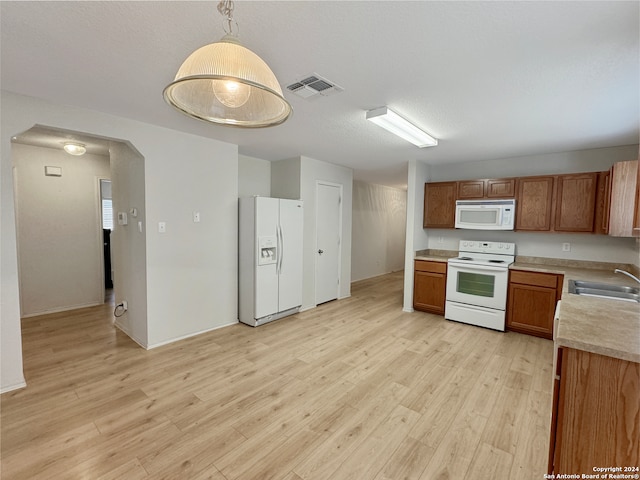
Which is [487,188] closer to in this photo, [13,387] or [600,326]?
[600,326]

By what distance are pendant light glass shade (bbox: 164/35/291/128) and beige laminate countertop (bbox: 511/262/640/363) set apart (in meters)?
1.70

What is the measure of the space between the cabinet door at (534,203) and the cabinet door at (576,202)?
0.31ft

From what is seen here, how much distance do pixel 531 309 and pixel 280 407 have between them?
3.42 metres

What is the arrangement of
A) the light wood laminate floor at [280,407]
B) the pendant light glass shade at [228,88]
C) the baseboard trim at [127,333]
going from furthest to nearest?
1. the baseboard trim at [127,333]
2. the light wood laminate floor at [280,407]
3. the pendant light glass shade at [228,88]

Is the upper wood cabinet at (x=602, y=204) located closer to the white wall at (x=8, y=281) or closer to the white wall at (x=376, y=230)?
the white wall at (x=376, y=230)

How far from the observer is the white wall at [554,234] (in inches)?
142

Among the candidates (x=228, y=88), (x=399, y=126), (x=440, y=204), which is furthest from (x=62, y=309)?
(x=440, y=204)

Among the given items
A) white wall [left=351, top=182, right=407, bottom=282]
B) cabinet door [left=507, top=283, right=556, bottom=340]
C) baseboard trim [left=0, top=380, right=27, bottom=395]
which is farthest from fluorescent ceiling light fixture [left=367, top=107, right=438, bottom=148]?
baseboard trim [left=0, top=380, right=27, bottom=395]

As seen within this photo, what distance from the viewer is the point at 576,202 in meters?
3.64

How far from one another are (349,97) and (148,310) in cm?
299

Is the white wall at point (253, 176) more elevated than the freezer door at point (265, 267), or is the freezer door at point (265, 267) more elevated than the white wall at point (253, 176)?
the white wall at point (253, 176)

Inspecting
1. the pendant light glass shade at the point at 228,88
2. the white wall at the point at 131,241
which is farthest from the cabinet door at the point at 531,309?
the white wall at the point at 131,241

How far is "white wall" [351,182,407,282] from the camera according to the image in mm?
7035

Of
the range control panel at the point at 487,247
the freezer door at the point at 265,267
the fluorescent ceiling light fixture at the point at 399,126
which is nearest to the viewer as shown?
the fluorescent ceiling light fixture at the point at 399,126
